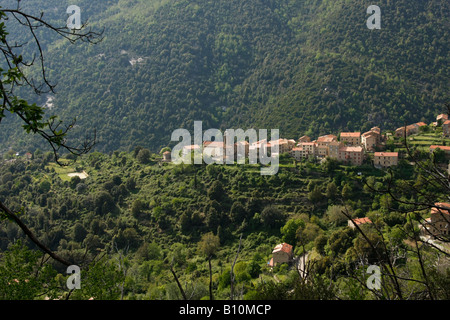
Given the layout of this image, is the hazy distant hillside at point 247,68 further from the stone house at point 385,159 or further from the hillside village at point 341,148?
the stone house at point 385,159

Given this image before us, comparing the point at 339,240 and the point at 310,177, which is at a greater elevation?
the point at 310,177

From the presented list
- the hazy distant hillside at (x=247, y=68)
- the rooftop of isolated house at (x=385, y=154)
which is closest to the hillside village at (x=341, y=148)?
the rooftop of isolated house at (x=385, y=154)

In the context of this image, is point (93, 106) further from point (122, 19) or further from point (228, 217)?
point (228, 217)

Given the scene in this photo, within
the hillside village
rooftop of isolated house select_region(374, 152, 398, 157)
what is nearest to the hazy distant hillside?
the hillside village

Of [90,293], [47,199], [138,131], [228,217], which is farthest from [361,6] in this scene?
[90,293]

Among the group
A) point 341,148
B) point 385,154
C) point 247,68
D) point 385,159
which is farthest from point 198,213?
point 247,68
